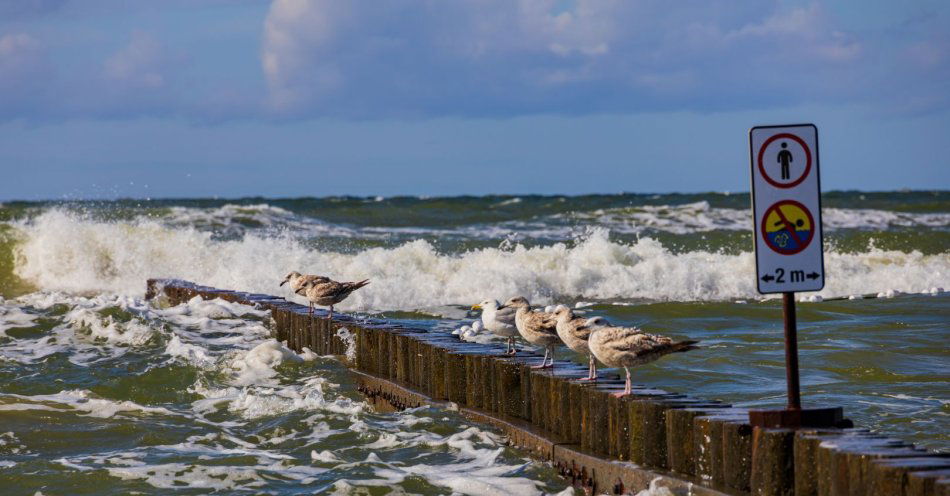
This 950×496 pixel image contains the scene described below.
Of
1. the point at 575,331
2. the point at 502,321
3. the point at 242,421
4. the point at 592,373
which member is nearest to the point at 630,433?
the point at 592,373

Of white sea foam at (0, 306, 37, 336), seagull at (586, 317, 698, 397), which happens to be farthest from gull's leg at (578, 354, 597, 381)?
white sea foam at (0, 306, 37, 336)

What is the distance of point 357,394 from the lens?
36.7ft

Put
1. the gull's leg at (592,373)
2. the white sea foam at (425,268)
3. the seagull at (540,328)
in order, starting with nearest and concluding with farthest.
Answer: the gull's leg at (592,373) → the seagull at (540,328) → the white sea foam at (425,268)

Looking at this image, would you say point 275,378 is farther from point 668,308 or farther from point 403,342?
point 668,308

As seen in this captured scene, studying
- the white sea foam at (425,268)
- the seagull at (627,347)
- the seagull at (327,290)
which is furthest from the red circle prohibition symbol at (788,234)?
the white sea foam at (425,268)

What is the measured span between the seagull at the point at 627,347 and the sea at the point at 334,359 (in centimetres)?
81

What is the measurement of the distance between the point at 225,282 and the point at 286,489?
16.3 meters

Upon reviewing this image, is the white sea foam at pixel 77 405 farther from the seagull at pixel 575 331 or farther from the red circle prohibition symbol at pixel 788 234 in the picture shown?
the red circle prohibition symbol at pixel 788 234

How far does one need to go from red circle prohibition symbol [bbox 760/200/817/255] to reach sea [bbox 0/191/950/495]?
2.25m

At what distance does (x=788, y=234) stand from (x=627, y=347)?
161cm

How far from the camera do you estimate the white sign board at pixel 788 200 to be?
589 centimetres

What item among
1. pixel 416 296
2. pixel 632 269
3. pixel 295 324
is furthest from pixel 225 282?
pixel 295 324

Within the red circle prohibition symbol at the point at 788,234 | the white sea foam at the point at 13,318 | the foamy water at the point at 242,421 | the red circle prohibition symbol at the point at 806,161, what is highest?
the red circle prohibition symbol at the point at 806,161

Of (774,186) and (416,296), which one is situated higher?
(774,186)
